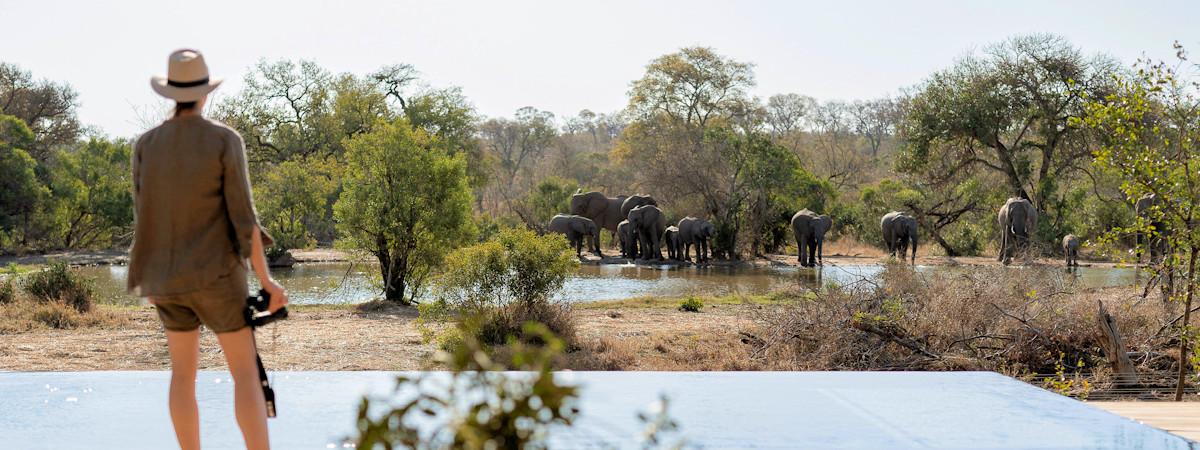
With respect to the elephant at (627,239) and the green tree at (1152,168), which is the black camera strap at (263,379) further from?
the elephant at (627,239)

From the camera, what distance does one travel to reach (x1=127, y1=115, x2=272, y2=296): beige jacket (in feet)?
10.5

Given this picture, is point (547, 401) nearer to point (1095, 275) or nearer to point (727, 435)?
point (727, 435)

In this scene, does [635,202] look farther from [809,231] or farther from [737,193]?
[809,231]

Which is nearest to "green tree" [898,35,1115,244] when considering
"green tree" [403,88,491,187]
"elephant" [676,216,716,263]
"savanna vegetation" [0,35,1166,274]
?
"savanna vegetation" [0,35,1166,274]

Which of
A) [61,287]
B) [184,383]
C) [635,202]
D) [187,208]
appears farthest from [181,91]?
[635,202]

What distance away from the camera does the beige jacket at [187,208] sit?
320cm

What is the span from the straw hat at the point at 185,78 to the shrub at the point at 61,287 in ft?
35.5

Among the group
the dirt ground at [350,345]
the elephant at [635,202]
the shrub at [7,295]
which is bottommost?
the dirt ground at [350,345]

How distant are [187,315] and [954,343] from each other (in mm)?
6988

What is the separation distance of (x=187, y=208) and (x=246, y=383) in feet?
1.80

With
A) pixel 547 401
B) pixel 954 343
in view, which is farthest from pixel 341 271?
pixel 547 401

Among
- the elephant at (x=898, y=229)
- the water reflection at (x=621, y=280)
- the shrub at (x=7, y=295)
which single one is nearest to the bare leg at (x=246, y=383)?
the shrub at (x=7, y=295)

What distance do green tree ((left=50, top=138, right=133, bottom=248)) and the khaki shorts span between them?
2885 centimetres

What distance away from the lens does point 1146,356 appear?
29.4 feet
